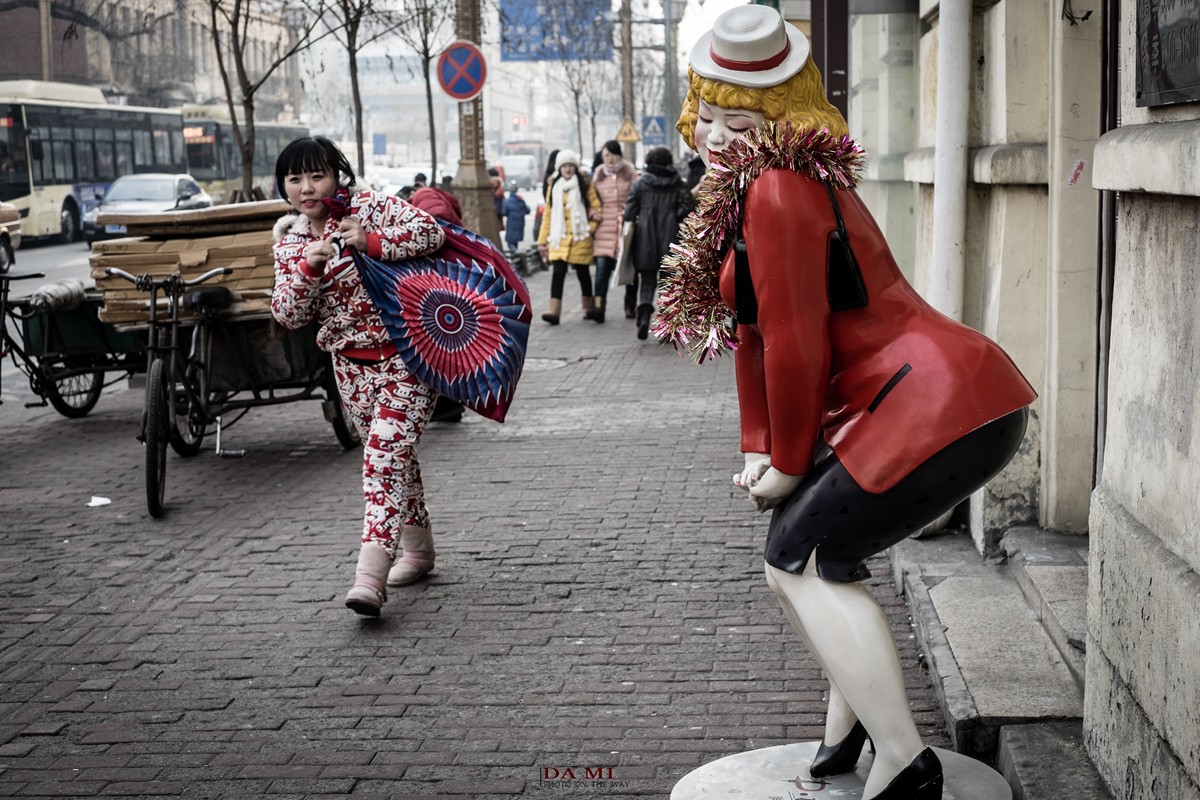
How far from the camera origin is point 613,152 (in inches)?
664

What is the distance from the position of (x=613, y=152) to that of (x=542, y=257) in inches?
429

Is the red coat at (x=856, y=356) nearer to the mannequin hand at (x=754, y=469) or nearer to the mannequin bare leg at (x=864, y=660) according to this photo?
the mannequin hand at (x=754, y=469)

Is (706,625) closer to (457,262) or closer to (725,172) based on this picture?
(457,262)

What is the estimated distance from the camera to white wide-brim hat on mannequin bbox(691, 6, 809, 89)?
3.35 meters

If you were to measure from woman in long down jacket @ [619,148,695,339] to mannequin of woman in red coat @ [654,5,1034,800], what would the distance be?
11.5 meters

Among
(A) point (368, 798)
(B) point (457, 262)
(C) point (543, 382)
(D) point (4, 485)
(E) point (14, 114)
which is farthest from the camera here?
(E) point (14, 114)

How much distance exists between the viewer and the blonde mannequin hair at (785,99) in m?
3.41

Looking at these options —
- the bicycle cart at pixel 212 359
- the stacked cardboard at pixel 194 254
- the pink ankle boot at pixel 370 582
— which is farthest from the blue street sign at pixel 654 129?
the pink ankle boot at pixel 370 582

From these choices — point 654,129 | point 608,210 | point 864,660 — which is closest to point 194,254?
point 864,660

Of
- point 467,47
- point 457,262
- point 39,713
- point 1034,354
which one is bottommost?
point 39,713

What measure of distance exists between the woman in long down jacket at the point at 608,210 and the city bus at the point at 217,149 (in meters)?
28.3

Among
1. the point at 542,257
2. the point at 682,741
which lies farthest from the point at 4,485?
the point at 542,257

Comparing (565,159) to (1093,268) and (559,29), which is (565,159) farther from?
(559,29)

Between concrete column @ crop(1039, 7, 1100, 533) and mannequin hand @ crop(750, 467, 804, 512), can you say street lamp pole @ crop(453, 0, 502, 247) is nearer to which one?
concrete column @ crop(1039, 7, 1100, 533)
